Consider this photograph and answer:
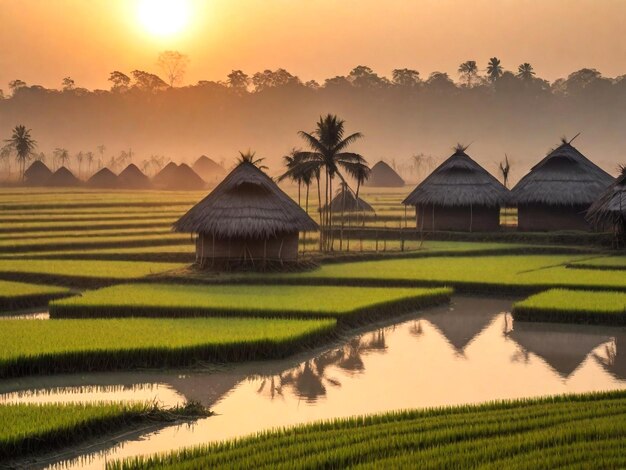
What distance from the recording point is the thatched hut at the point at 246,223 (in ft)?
78.9

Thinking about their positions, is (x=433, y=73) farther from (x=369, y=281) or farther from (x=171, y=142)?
(x=369, y=281)

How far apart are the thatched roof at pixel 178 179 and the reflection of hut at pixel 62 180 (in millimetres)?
6116

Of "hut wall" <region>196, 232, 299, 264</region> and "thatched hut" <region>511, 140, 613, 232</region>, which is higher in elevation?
"thatched hut" <region>511, 140, 613, 232</region>

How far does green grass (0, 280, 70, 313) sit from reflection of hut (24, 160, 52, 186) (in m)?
50.0

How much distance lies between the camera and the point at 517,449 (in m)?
8.53

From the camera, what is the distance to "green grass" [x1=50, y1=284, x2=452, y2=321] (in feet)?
58.6

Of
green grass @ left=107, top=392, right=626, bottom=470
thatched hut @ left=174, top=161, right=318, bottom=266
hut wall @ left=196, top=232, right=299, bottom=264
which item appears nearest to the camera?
green grass @ left=107, top=392, right=626, bottom=470

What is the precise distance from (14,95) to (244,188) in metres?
159

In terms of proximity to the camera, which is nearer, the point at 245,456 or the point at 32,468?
the point at 245,456

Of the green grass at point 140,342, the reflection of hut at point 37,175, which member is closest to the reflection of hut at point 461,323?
the green grass at point 140,342

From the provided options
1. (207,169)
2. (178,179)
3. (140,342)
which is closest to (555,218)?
(140,342)

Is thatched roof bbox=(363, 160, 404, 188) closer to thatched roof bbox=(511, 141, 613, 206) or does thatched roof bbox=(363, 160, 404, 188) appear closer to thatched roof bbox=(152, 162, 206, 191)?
thatched roof bbox=(152, 162, 206, 191)

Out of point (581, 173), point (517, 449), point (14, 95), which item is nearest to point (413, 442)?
point (517, 449)

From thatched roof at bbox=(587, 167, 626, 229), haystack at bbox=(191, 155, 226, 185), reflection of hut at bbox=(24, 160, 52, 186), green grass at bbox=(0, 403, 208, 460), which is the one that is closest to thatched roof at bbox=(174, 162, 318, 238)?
thatched roof at bbox=(587, 167, 626, 229)
